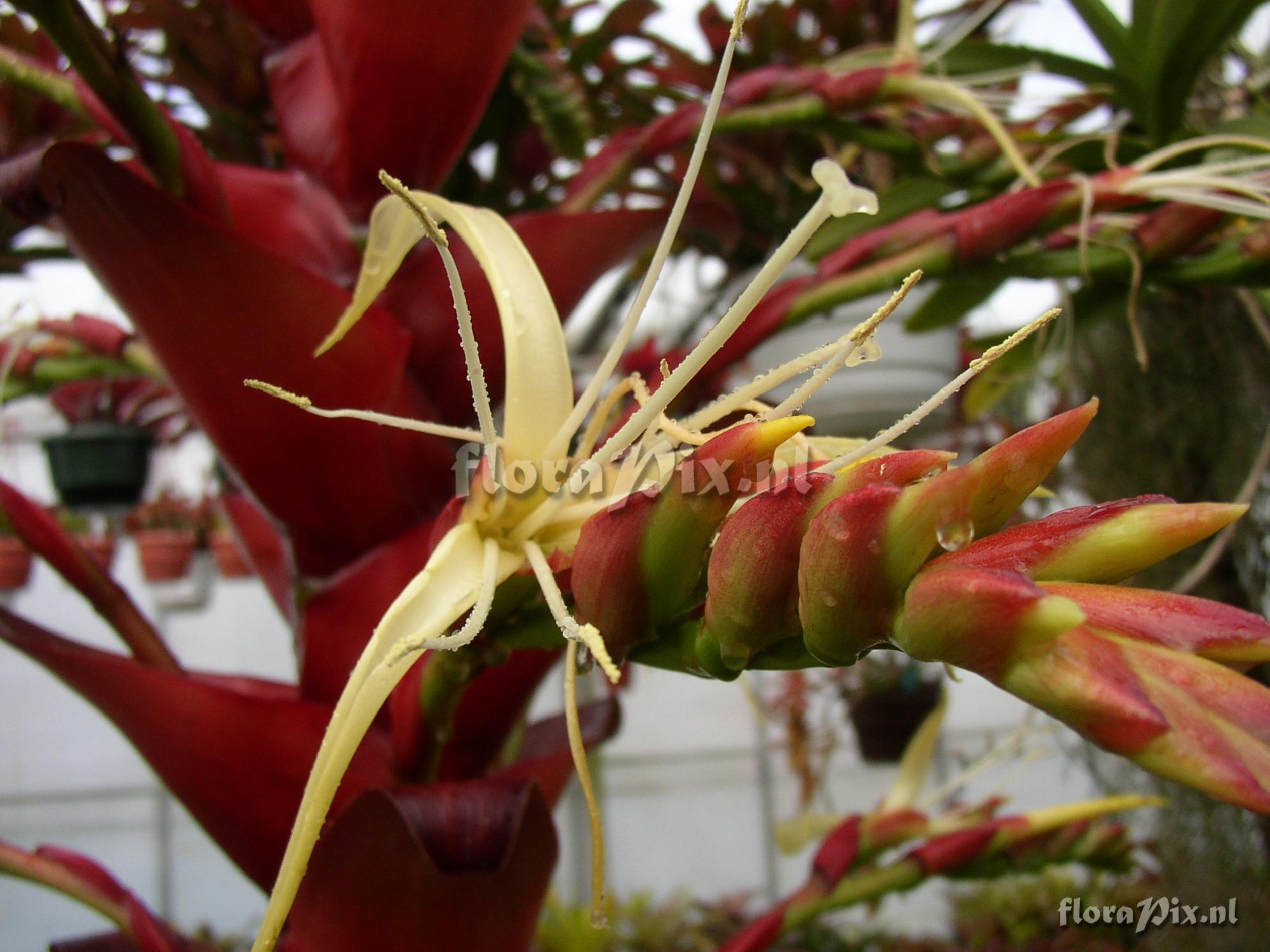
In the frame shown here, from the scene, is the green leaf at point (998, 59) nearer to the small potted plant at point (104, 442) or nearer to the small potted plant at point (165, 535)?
the small potted plant at point (104, 442)

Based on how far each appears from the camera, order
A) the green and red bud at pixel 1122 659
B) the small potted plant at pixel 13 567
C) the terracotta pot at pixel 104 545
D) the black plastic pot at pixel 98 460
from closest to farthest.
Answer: the green and red bud at pixel 1122 659 < the black plastic pot at pixel 98 460 < the terracotta pot at pixel 104 545 < the small potted plant at pixel 13 567

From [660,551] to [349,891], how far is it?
0.53ft

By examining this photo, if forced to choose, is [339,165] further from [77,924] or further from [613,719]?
[77,924]

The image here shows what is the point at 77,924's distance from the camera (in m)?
2.14

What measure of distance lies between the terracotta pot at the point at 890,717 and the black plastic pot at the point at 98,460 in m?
1.21

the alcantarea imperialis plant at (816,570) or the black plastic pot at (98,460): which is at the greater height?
the black plastic pot at (98,460)

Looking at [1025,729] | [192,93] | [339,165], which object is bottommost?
[1025,729]

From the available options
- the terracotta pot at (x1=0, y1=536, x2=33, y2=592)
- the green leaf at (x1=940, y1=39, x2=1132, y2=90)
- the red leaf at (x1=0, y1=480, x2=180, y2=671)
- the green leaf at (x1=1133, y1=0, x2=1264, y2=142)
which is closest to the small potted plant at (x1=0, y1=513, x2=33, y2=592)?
the terracotta pot at (x1=0, y1=536, x2=33, y2=592)

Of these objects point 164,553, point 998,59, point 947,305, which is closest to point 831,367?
point 947,305

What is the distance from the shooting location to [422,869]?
0.84 ft

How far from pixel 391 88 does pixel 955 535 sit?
0.86 ft

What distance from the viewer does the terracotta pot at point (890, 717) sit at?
4.82 feet

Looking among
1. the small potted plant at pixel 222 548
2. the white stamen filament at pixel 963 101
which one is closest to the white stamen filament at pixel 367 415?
the white stamen filament at pixel 963 101

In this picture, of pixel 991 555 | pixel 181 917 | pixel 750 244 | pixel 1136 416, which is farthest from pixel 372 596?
pixel 181 917
